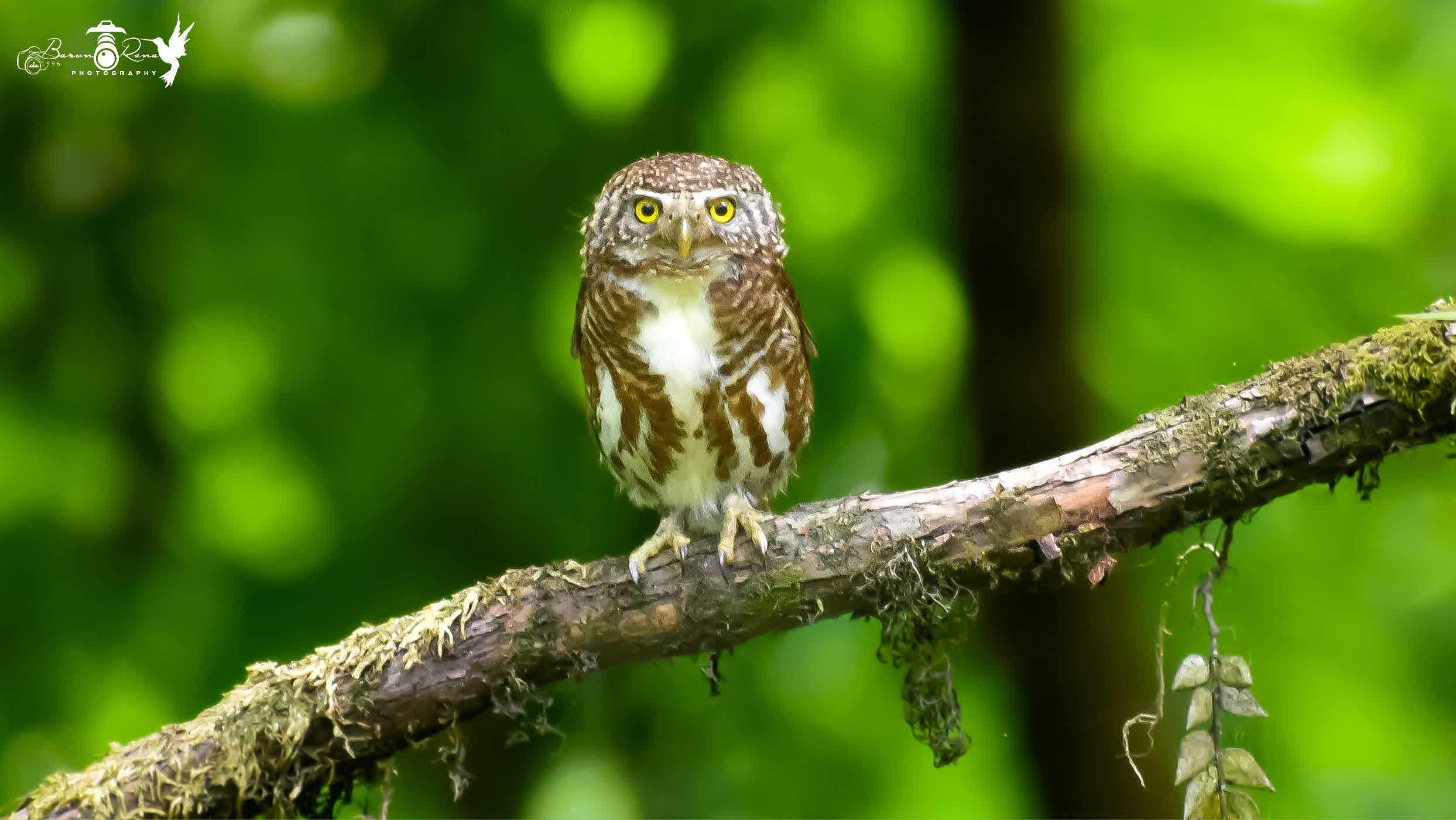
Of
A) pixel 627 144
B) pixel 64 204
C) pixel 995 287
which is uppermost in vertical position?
pixel 627 144

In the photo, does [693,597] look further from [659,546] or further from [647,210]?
A: [647,210]

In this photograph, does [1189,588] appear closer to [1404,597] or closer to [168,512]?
[1404,597]

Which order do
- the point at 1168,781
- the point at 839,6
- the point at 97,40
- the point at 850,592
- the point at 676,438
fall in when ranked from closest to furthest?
the point at 850,592 < the point at 676,438 < the point at 1168,781 < the point at 97,40 < the point at 839,6

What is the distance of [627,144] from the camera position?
3.48 m

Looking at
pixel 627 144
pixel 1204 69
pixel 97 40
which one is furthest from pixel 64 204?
pixel 1204 69

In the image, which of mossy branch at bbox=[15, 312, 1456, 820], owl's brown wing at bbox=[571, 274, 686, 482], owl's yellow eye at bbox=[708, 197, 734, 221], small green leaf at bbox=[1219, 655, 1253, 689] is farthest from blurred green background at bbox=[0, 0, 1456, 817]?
small green leaf at bbox=[1219, 655, 1253, 689]

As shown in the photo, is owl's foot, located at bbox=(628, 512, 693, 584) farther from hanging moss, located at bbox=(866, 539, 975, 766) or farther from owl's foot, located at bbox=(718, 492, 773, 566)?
hanging moss, located at bbox=(866, 539, 975, 766)

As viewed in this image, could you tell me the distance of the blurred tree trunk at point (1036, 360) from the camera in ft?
10.4

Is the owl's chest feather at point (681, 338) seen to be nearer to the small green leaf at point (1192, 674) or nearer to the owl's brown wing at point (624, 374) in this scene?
the owl's brown wing at point (624, 374)

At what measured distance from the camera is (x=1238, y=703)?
1768 millimetres

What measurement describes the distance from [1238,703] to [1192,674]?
0.09 metres

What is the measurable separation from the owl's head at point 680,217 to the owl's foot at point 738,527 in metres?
0.53

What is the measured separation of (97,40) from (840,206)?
8.43ft

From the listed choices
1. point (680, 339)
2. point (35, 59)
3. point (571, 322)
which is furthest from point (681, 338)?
point (35, 59)
